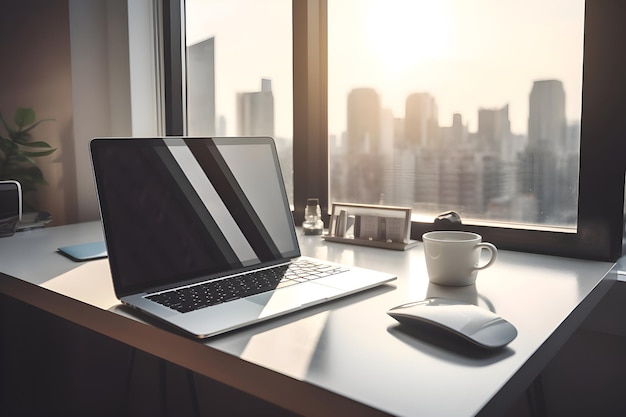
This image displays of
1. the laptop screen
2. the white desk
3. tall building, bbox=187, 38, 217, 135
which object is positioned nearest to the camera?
the white desk

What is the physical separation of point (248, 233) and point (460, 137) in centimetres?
64

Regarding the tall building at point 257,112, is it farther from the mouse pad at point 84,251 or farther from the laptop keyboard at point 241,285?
the laptop keyboard at point 241,285

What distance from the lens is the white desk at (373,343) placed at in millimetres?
577

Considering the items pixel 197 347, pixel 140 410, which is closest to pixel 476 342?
pixel 197 347

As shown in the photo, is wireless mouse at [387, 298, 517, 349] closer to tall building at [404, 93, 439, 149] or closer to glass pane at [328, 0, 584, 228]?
glass pane at [328, 0, 584, 228]

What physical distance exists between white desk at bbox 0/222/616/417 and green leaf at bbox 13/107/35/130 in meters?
0.81

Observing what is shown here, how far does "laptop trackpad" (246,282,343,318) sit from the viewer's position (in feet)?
2.70

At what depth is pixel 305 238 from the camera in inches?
58.6

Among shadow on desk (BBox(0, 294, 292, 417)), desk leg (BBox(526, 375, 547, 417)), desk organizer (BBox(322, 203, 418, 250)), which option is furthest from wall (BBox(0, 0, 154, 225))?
desk leg (BBox(526, 375, 547, 417))

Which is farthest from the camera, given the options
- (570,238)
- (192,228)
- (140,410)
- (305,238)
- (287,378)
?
(140,410)

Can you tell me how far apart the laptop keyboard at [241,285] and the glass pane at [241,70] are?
768 millimetres

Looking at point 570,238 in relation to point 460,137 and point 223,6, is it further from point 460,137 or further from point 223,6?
point 223,6

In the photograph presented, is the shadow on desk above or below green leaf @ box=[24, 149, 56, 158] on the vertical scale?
below

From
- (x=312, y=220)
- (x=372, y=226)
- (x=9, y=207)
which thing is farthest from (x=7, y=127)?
(x=372, y=226)
